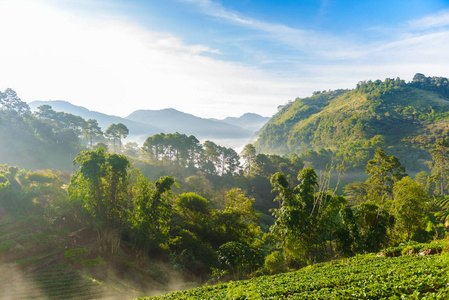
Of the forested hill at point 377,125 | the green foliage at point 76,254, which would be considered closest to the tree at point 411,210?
the green foliage at point 76,254

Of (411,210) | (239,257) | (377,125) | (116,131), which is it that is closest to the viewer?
(239,257)

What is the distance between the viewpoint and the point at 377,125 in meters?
116

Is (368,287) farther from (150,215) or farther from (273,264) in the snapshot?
(150,215)

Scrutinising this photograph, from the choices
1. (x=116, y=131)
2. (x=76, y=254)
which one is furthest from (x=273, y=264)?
(x=116, y=131)

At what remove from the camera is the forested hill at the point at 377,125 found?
327 ft

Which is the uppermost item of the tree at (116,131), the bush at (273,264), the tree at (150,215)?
the tree at (116,131)

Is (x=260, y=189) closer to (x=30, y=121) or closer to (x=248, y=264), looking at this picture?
(x=248, y=264)

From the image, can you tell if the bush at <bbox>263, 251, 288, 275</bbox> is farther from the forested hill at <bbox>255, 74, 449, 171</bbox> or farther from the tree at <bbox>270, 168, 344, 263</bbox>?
the forested hill at <bbox>255, 74, 449, 171</bbox>

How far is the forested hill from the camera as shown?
99.6 metres

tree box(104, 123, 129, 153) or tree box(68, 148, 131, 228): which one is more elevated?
tree box(104, 123, 129, 153)

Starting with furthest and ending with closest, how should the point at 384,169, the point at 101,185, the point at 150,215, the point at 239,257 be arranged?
the point at 384,169 → the point at 101,185 → the point at 150,215 → the point at 239,257

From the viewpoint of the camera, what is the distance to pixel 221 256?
1828 centimetres

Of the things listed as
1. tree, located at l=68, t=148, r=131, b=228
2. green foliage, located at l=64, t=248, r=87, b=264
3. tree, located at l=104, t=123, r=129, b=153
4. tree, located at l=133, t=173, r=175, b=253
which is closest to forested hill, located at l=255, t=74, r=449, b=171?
tree, located at l=104, t=123, r=129, b=153

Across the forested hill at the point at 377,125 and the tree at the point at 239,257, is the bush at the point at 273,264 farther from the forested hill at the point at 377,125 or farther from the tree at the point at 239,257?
the forested hill at the point at 377,125
